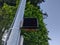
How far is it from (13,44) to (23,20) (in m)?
0.86

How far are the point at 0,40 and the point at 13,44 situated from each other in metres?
11.5

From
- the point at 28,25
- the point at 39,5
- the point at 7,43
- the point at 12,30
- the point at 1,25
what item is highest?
the point at 39,5

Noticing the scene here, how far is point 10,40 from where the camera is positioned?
8.19ft

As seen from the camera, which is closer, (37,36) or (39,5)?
(37,36)

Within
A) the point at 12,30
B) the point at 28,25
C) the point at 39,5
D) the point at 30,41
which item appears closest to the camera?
the point at 12,30

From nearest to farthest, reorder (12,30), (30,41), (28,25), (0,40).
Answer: (12,30) → (28,25) → (0,40) → (30,41)

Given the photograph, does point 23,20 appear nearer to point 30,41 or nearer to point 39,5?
point 30,41

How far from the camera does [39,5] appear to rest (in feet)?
69.2

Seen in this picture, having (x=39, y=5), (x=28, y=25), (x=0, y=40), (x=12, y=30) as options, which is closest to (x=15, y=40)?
(x=12, y=30)

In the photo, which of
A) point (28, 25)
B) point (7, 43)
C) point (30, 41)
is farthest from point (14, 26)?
point (30, 41)

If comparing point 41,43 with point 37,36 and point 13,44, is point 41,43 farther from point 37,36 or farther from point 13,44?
point 13,44

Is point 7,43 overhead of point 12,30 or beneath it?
beneath

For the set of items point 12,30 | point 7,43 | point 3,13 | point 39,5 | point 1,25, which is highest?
point 39,5

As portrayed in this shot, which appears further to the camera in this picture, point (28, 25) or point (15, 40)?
point (28, 25)
